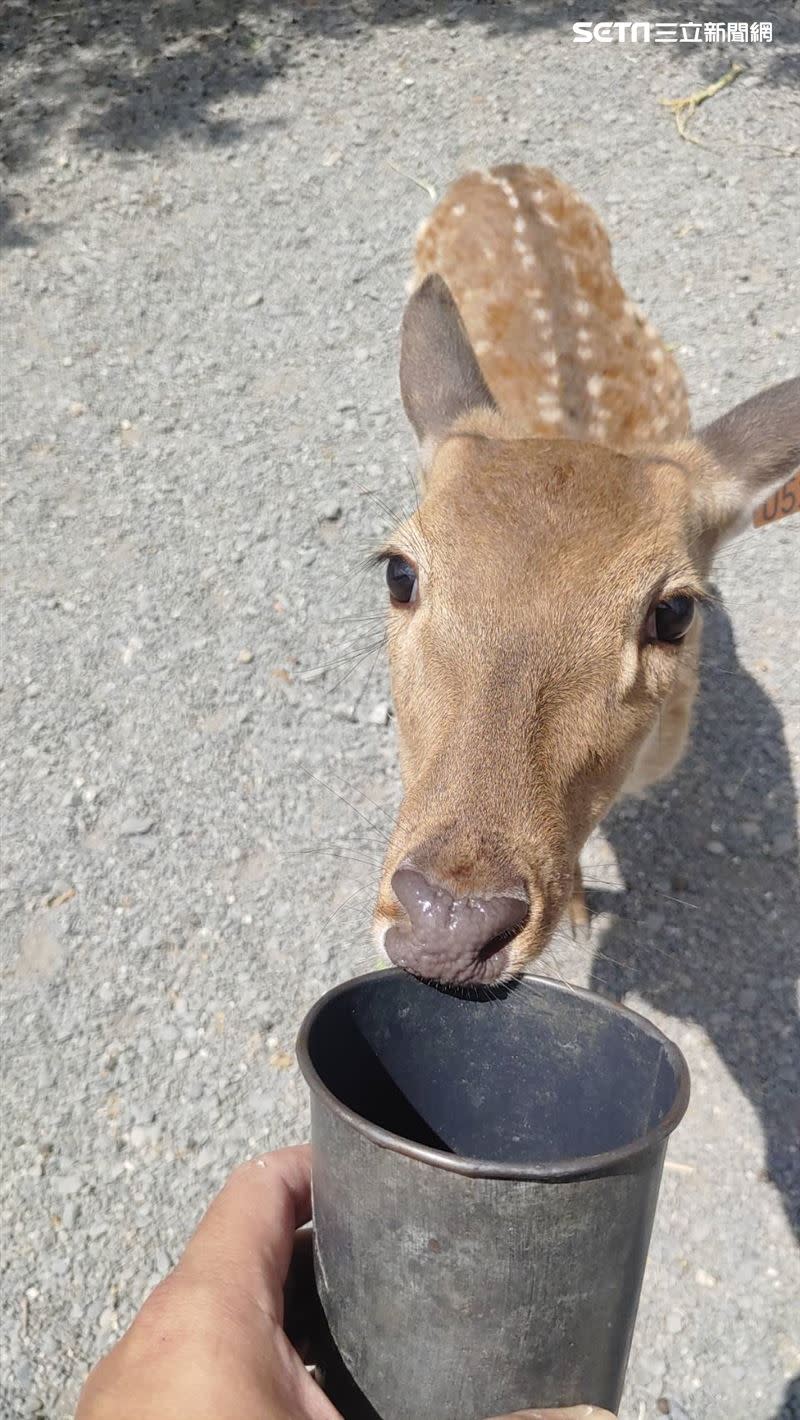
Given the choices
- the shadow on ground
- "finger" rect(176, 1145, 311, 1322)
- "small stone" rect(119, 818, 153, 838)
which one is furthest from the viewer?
"small stone" rect(119, 818, 153, 838)

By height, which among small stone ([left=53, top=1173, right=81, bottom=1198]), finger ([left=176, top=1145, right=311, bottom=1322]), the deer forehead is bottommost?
small stone ([left=53, top=1173, right=81, bottom=1198])

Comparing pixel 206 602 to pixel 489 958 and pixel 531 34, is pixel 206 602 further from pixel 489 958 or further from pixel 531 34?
pixel 531 34

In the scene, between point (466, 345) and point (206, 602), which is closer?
point (466, 345)

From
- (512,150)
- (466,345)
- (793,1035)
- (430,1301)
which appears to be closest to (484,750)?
(430,1301)

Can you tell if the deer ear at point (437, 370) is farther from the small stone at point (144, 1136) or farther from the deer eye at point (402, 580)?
the small stone at point (144, 1136)

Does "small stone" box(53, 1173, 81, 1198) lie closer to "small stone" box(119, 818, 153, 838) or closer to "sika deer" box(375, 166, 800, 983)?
"small stone" box(119, 818, 153, 838)

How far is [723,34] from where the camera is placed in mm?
7672

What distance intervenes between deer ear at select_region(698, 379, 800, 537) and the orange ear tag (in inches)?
1.6

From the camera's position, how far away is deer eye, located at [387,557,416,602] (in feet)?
8.51

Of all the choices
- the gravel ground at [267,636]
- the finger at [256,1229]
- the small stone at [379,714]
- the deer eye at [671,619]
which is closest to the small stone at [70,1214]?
the gravel ground at [267,636]

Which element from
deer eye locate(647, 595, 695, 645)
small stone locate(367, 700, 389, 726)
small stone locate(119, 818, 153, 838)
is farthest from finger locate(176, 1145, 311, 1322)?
small stone locate(367, 700, 389, 726)

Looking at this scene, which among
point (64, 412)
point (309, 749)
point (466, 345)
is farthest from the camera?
point (64, 412)

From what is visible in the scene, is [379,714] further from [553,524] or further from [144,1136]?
[553,524]

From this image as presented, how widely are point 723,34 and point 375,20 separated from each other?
2.22m
